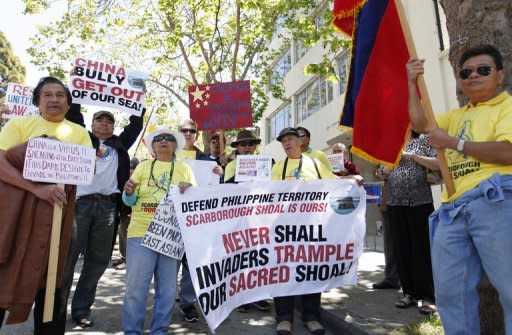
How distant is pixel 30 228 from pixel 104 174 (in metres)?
1.70

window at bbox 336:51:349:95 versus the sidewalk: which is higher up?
window at bbox 336:51:349:95

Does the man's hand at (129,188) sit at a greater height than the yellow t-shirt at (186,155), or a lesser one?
lesser

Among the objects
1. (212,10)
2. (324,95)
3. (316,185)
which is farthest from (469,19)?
(324,95)

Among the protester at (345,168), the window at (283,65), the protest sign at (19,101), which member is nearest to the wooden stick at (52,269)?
the protester at (345,168)

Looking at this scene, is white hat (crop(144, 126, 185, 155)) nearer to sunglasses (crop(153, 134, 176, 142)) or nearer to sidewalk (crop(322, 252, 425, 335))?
sunglasses (crop(153, 134, 176, 142))

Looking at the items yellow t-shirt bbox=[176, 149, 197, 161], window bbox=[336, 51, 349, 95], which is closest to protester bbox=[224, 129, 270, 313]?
yellow t-shirt bbox=[176, 149, 197, 161]

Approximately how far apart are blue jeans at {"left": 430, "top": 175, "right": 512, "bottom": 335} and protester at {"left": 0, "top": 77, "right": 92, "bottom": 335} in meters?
2.58

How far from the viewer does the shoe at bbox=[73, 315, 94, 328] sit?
4.30 m

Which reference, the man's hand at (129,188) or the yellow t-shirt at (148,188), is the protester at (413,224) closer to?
the yellow t-shirt at (148,188)

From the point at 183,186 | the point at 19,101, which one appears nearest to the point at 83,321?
the point at 183,186

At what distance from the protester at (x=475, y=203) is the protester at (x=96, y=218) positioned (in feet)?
10.6

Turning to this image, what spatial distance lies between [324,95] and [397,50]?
1630 cm

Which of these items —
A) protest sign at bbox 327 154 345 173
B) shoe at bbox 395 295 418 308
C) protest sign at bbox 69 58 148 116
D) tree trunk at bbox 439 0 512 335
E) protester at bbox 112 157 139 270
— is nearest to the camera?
tree trunk at bbox 439 0 512 335

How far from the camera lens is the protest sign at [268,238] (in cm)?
379
